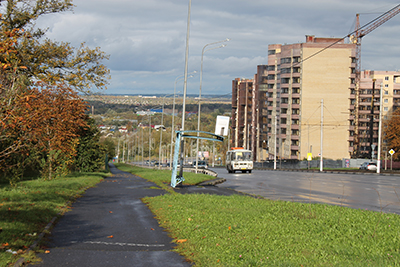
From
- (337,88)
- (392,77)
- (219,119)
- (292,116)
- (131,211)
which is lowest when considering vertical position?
(131,211)

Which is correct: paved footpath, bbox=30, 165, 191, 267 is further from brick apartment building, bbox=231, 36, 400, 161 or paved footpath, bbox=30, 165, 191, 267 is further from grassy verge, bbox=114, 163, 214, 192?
brick apartment building, bbox=231, 36, 400, 161

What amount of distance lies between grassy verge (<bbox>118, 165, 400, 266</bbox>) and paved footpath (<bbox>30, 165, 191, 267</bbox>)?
1.41 ft

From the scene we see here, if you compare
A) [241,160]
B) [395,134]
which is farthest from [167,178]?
[395,134]

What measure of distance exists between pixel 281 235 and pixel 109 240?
11.9 ft

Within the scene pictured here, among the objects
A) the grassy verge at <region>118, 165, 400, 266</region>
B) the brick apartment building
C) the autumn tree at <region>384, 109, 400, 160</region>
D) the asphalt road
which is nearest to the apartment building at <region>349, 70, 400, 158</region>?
the brick apartment building

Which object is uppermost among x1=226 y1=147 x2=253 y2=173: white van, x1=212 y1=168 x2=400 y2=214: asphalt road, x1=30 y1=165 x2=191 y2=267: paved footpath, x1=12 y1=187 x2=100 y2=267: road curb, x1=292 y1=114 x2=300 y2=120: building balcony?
x1=292 y1=114 x2=300 y2=120: building balcony

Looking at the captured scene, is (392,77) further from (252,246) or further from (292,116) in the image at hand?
(252,246)

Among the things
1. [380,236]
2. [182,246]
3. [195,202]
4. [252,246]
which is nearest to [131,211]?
[195,202]

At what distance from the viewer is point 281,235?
30.1 feet

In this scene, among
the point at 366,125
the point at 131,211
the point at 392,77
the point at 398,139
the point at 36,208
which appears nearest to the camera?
the point at 36,208

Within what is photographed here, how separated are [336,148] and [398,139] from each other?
50.1 feet

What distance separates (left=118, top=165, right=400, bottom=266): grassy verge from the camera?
289 inches

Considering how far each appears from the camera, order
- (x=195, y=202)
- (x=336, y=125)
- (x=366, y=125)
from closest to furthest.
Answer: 1. (x=195, y=202)
2. (x=336, y=125)
3. (x=366, y=125)

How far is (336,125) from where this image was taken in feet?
340
